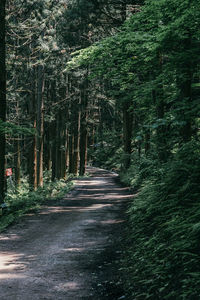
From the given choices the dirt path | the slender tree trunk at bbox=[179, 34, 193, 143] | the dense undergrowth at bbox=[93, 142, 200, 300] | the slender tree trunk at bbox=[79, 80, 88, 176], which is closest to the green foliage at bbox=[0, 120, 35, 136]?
the dirt path

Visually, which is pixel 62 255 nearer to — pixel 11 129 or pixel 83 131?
pixel 11 129

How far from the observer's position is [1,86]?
12227 mm

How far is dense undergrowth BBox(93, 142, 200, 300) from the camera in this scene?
4.88 metres

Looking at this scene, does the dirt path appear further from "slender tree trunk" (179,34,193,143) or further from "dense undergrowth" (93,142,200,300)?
"slender tree trunk" (179,34,193,143)

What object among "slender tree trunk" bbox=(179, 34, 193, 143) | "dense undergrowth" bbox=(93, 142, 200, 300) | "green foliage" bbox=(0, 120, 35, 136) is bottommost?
"dense undergrowth" bbox=(93, 142, 200, 300)

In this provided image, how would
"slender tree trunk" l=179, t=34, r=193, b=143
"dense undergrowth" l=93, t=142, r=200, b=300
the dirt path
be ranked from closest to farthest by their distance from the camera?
"dense undergrowth" l=93, t=142, r=200, b=300 → the dirt path → "slender tree trunk" l=179, t=34, r=193, b=143

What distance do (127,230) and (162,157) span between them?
3.80 m

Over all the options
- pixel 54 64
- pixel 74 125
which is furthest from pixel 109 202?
pixel 74 125

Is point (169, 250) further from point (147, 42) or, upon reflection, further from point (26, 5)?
point (26, 5)

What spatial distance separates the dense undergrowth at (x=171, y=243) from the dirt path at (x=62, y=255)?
0.46 meters

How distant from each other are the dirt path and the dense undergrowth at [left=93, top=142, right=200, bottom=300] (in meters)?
0.46

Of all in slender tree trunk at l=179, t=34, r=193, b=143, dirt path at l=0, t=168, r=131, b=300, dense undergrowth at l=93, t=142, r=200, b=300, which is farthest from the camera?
slender tree trunk at l=179, t=34, r=193, b=143

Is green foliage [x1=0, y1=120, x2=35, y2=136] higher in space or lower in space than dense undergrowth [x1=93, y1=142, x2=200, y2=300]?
higher

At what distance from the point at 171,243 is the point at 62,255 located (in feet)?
9.39
